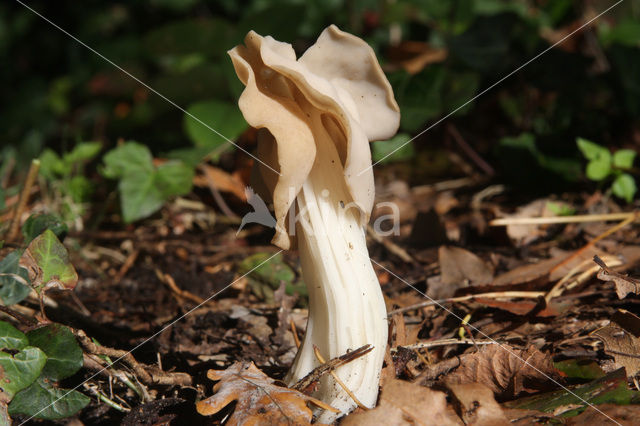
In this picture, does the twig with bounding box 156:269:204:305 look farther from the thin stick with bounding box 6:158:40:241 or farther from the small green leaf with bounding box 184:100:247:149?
the small green leaf with bounding box 184:100:247:149

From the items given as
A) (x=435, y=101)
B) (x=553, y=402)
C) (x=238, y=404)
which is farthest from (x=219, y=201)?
(x=553, y=402)

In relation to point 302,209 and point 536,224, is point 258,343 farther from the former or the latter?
point 536,224

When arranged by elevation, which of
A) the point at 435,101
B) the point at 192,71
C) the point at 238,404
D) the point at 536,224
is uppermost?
the point at 192,71

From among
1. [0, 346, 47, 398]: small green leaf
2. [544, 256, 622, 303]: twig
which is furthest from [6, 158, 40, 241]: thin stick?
[544, 256, 622, 303]: twig

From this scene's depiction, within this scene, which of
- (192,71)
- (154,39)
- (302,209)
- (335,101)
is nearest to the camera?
(335,101)

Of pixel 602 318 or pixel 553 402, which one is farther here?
pixel 602 318
